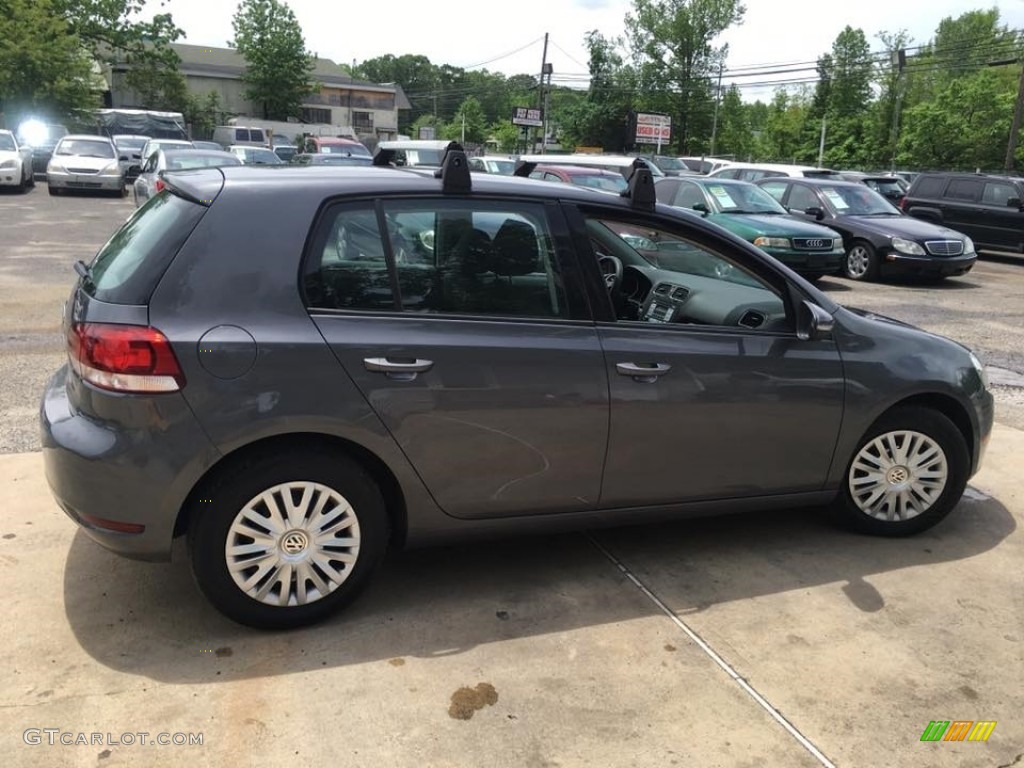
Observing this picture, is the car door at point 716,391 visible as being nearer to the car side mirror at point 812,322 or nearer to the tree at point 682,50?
the car side mirror at point 812,322

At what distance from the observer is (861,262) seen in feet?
44.7

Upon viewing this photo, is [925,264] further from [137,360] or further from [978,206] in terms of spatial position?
[137,360]

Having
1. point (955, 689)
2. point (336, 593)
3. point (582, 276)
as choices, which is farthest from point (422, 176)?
point (955, 689)

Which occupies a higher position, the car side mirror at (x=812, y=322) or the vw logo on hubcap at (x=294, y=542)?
the car side mirror at (x=812, y=322)

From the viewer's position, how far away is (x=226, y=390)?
2.90 metres

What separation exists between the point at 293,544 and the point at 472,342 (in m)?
0.97

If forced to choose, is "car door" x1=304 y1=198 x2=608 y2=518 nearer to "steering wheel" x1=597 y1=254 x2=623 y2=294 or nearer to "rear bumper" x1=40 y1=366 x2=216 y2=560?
"rear bumper" x1=40 y1=366 x2=216 y2=560

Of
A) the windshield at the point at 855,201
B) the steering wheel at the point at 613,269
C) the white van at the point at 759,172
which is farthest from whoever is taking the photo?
the white van at the point at 759,172

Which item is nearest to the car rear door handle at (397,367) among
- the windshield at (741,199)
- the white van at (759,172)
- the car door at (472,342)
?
the car door at (472,342)

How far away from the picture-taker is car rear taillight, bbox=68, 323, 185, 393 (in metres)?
2.85

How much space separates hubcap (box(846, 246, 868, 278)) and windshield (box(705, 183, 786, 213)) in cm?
142

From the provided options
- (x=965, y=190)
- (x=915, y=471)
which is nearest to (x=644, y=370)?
(x=915, y=471)

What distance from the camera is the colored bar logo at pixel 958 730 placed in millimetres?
2781

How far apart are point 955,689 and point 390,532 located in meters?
2.10
